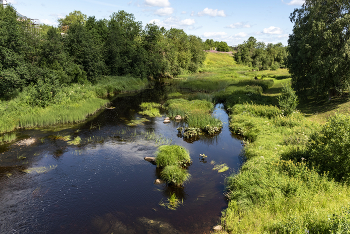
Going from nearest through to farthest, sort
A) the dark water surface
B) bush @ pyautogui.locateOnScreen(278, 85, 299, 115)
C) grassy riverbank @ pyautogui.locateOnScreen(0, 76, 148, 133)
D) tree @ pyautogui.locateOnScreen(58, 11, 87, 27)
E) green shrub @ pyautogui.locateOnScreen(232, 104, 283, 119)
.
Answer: the dark water surface, grassy riverbank @ pyautogui.locateOnScreen(0, 76, 148, 133), bush @ pyautogui.locateOnScreen(278, 85, 299, 115), green shrub @ pyautogui.locateOnScreen(232, 104, 283, 119), tree @ pyautogui.locateOnScreen(58, 11, 87, 27)

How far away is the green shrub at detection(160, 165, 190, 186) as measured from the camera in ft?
47.8

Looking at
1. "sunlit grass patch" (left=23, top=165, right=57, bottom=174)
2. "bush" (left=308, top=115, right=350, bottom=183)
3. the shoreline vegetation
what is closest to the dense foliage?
the shoreline vegetation

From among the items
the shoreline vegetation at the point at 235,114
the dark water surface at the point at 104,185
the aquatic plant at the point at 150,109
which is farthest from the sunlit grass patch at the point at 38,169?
the aquatic plant at the point at 150,109

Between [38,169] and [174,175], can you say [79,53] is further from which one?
[174,175]

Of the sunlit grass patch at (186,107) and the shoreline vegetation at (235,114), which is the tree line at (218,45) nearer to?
the shoreline vegetation at (235,114)

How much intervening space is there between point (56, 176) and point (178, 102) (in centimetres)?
2245

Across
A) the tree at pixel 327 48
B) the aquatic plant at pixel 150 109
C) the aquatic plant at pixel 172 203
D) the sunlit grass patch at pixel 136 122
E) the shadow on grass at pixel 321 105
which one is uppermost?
the tree at pixel 327 48

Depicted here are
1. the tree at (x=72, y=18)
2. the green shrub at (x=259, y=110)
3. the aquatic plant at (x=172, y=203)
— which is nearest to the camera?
the aquatic plant at (x=172, y=203)

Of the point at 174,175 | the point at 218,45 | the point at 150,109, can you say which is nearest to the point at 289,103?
the point at 174,175

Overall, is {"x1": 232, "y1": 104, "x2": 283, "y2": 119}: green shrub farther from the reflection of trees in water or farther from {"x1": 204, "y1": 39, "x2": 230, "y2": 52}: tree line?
{"x1": 204, "y1": 39, "x2": 230, "y2": 52}: tree line

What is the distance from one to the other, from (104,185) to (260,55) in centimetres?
Answer: 10895

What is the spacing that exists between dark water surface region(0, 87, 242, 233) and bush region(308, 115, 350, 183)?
570cm

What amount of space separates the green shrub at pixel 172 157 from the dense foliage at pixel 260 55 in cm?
8512

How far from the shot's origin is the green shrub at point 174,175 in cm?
1457
